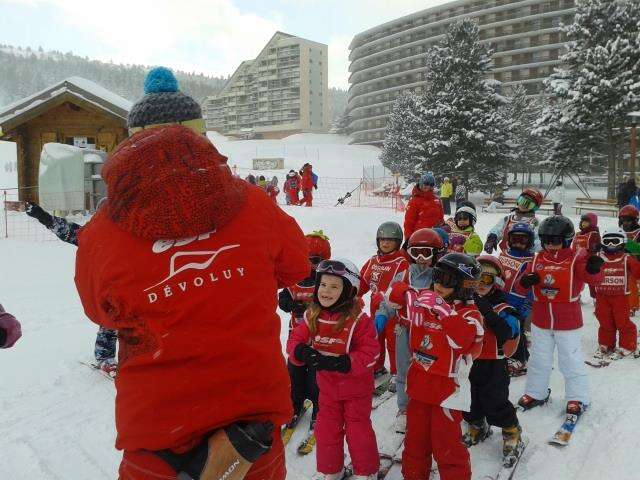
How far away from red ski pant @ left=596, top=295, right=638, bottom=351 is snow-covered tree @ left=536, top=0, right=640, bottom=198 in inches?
938

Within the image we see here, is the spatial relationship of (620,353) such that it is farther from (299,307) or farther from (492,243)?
(299,307)

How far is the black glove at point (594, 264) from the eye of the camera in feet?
13.9

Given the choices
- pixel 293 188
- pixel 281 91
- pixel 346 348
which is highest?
pixel 281 91

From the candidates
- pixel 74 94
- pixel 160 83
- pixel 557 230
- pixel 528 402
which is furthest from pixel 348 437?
pixel 74 94

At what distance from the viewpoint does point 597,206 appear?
22281mm

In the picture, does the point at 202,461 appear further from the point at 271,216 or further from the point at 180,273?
the point at 271,216

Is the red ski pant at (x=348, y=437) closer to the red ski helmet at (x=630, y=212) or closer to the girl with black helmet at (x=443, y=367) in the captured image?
the girl with black helmet at (x=443, y=367)

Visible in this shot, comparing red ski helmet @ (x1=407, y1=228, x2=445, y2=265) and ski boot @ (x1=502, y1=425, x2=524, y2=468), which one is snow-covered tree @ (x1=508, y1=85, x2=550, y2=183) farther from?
ski boot @ (x1=502, y1=425, x2=524, y2=468)

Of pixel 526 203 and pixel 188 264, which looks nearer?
pixel 188 264

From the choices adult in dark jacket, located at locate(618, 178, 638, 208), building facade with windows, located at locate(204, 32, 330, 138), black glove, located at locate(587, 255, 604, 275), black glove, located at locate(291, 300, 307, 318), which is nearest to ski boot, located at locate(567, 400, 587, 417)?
black glove, located at locate(587, 255, 604, 275)

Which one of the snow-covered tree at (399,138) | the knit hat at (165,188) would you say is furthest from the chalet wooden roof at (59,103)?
the snow-covered tree at (399,138)

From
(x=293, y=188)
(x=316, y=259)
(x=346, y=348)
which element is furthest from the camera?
(x=293, y=188)

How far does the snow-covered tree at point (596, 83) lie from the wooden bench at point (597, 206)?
5.02m

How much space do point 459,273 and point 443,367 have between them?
636 mm
